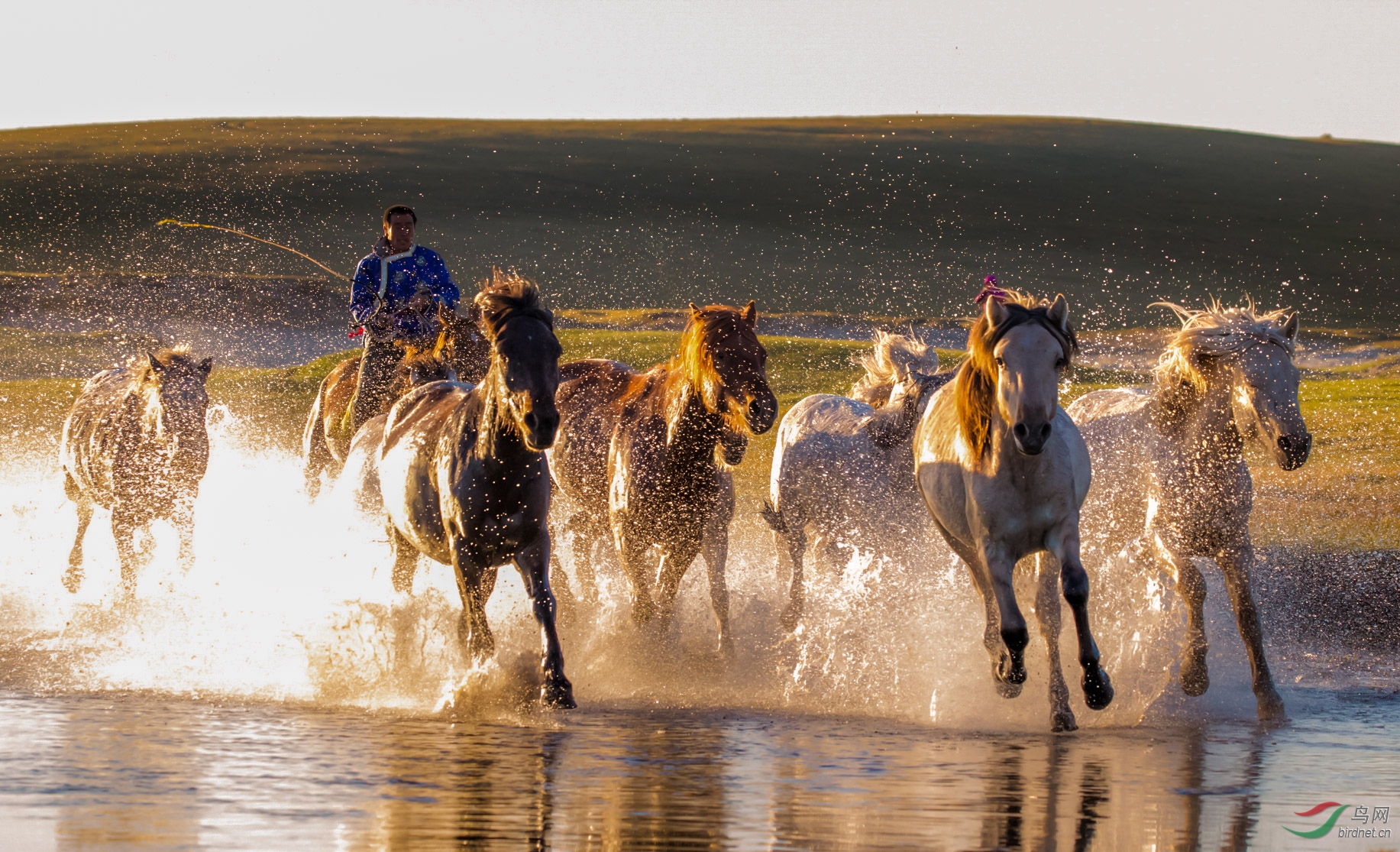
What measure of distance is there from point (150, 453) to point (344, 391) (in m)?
1.44

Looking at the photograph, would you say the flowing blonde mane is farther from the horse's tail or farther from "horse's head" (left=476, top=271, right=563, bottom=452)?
the horse's tail

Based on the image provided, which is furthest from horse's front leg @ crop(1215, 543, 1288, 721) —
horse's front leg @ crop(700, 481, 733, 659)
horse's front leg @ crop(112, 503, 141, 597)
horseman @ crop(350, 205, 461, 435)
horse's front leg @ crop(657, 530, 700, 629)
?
horse's front leg @ crop(112, 503, 141, 597)

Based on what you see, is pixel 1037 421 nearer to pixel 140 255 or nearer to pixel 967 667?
pixel 967 667

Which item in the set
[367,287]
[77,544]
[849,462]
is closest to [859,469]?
[849,462]

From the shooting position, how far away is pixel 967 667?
8.21 meters

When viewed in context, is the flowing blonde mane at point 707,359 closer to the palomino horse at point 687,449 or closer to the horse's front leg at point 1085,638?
the palomino horse at point 687,449

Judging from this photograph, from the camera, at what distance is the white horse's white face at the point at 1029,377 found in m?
6.56

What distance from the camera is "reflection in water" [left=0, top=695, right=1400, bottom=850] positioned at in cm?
496

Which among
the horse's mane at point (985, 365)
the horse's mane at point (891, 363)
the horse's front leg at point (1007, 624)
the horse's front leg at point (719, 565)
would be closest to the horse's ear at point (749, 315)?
the horse's front leg at point (719, 565)

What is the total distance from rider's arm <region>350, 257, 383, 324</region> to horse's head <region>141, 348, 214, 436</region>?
195 centimetres

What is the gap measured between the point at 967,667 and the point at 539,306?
9.49 ft

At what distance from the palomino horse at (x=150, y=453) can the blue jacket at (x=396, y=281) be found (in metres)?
2.14

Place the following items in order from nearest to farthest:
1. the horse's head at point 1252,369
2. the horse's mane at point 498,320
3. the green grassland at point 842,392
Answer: the horse's mane at point 498,320 < the horse's head at point 1252,369 < the green grassland at point 842,392

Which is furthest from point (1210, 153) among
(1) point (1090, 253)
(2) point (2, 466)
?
(2) point (2, 466)
